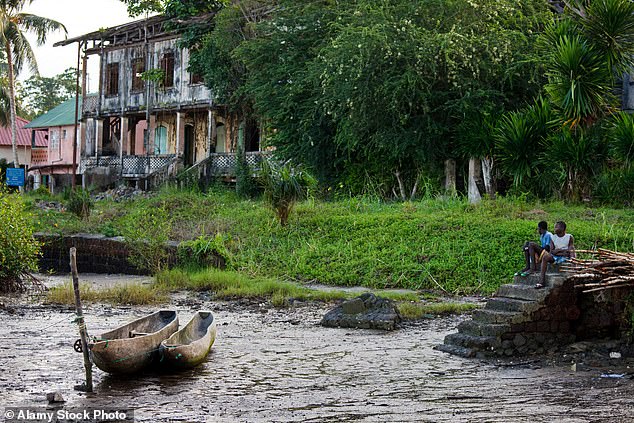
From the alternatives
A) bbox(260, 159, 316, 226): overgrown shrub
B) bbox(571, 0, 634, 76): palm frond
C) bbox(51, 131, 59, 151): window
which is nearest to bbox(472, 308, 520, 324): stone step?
bbox(571, 0, 634, 76): palm frond

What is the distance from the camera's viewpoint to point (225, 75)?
33719 millimetres

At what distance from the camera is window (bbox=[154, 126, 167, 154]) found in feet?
135

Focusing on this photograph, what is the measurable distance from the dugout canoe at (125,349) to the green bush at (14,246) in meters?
7.34

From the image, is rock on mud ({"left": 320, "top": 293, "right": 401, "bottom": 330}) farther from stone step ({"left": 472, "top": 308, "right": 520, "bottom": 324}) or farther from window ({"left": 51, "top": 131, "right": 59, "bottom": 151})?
window ({"left": 51, "top": 131, "right": 59, "bottom": 151})

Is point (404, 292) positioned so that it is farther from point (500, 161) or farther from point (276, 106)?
point (276, 106)

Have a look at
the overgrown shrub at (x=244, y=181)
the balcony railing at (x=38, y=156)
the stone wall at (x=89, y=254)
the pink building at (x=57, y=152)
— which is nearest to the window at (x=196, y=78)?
the overgrown shrub at (x=244, y=181)

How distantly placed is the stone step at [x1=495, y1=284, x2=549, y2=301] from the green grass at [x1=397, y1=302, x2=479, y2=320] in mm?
2804

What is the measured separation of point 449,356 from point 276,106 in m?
18.3

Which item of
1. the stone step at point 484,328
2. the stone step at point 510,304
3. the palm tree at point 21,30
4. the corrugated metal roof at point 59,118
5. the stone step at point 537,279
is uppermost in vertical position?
the palm tree at point 21,30

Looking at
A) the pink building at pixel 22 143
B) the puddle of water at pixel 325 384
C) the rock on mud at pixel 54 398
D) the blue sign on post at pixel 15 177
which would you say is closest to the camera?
the puddle of water at pixel 325 384

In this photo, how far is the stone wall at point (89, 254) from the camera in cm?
2439

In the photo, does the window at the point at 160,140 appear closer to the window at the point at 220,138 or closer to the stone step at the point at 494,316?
the window at the point at 220,138

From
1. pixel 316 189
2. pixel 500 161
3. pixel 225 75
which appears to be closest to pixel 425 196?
pixel 500 161

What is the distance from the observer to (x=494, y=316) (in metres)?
12.0
